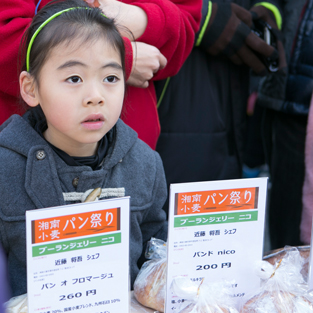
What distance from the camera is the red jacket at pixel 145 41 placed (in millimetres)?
1076

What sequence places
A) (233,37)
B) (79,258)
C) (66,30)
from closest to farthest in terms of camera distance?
(79,258)
(66,30)
(233,37)

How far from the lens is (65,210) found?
67 centimetres

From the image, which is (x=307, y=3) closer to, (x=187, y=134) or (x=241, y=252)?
(x=187, y=134)

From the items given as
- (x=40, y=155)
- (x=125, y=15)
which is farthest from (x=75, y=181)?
(x=125, y=15)

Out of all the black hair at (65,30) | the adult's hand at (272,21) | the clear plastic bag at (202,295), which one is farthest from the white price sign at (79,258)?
the adult's hand at (272,21)

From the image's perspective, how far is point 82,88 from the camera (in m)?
0.90

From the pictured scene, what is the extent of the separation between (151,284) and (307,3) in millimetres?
1401

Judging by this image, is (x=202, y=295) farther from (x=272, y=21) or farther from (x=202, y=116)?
(x=272, y=21)

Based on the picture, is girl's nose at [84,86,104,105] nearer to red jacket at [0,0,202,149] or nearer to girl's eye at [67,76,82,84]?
girl's eye at [67,76,82,84]

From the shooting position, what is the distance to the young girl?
91 centimetres

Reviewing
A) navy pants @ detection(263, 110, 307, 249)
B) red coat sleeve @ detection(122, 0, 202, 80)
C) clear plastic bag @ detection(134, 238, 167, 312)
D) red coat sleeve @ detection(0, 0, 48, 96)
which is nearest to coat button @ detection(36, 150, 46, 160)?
red coat sleeve @ detection(0, 0, 48, 96)

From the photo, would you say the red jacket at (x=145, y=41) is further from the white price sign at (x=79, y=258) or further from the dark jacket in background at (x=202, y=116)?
the white price sign at (x=79, y=258)

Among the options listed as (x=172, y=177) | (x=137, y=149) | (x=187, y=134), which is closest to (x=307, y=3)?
(x=187, y=134)

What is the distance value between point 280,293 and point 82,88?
602 mm
